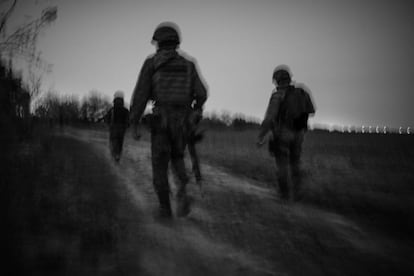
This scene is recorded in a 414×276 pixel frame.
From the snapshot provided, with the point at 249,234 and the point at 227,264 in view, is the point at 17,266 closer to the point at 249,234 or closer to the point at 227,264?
the point at 227,264

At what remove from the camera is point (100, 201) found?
550 centimetres

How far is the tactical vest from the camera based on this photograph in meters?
4.63

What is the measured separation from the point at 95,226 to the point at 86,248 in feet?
2.33

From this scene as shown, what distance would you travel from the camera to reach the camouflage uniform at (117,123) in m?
12.3

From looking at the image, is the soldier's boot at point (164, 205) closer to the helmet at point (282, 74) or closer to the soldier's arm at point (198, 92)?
the soldier's arm at point (198, 92)

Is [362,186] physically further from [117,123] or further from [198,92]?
[117,123]

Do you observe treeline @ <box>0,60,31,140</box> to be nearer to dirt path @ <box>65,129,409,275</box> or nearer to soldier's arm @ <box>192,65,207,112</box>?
dirt path @ <box>65,129,409,275</box>

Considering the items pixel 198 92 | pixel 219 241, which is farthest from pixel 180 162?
pixel 219 241

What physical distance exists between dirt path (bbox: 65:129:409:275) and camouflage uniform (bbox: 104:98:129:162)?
6383 millimetres

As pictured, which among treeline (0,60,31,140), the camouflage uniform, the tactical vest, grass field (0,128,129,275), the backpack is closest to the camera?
grass field (0,128,129,275)

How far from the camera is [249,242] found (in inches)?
153

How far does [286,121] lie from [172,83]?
2708mm

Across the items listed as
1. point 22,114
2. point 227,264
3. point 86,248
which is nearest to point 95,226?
point 86,248

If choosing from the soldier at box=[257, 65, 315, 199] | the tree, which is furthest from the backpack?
the tree
